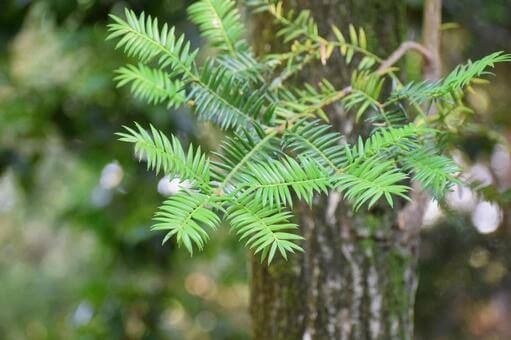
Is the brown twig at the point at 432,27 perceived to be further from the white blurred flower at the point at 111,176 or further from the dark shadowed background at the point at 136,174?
the white blurred flower at the point at 111,176

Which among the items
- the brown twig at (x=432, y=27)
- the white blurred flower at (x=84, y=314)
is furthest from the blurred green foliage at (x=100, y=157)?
the brown twig at (x=432, y=27)

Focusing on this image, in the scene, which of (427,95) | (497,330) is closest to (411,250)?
(427,95)

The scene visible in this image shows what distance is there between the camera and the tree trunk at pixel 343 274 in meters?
0.84

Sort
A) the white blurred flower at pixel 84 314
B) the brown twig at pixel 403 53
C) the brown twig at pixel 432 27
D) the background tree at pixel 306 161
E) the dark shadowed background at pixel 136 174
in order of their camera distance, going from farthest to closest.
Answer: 1. the white blurred flower at pixel 84 314
2. the dark shadowed background at pixel 136 174
3. the brown twig at pixel 432 27
4. the brown twig at pixel 403 53
5. the background tree at pixel 306 161

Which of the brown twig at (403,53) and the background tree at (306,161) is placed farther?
the brown twig at (403,53)

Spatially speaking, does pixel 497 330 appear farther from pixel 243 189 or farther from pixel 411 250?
pixel 243 189

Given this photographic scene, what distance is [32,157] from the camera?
1787mm

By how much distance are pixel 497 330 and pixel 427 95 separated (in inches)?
64.5

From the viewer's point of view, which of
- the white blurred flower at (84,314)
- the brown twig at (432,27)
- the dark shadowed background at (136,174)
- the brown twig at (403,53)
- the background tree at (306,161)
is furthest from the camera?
the white blurred flower at (84,314)

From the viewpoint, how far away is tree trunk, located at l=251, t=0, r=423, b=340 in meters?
0.84

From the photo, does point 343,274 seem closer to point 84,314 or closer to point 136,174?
point 136,174

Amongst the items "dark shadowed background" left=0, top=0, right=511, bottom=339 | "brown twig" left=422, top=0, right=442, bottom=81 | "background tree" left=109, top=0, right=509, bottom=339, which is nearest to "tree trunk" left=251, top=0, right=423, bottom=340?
"background tree" left=109, top=0, right=509, bottom=339

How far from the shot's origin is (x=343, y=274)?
2.78 ft

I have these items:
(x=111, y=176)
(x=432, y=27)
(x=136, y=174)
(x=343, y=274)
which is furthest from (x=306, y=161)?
(x=111, y=176)
